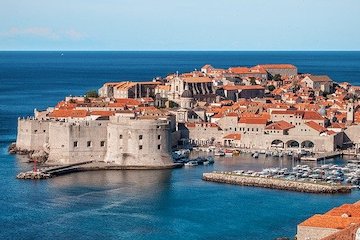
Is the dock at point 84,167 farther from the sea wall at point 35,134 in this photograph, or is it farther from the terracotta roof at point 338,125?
the terracotta roof at point 338,125

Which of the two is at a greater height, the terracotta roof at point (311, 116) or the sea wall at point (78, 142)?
the terracotta roof at point (311, 116)

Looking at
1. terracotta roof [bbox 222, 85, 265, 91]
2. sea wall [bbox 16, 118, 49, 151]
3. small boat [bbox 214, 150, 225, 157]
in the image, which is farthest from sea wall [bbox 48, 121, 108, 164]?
terracotta roof [bbox 222, 85, 265, 91]

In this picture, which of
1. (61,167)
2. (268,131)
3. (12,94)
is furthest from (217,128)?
(12,94)

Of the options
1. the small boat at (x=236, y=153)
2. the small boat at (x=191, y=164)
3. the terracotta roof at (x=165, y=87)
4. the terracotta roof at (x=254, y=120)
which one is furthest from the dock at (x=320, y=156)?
the terracotta roof at (x=165, y=87)

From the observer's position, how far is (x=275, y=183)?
35.9 metres

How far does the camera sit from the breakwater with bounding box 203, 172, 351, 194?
34656 mm

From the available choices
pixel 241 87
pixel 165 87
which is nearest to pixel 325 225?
pixel 165 87

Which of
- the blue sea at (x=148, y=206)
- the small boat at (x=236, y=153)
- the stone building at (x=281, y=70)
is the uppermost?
the stone building at (x=281, y=70)

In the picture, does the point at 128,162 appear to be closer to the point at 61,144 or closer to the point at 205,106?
the point at 61,144

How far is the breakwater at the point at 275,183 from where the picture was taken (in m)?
34.7

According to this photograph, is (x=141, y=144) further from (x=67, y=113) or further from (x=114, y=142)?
(x=67, y=113)

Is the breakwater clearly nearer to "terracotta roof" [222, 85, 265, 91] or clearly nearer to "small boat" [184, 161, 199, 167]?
"small boat" [184, 161, 199, 167]

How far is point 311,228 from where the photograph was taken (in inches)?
886

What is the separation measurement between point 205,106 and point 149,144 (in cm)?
1684
